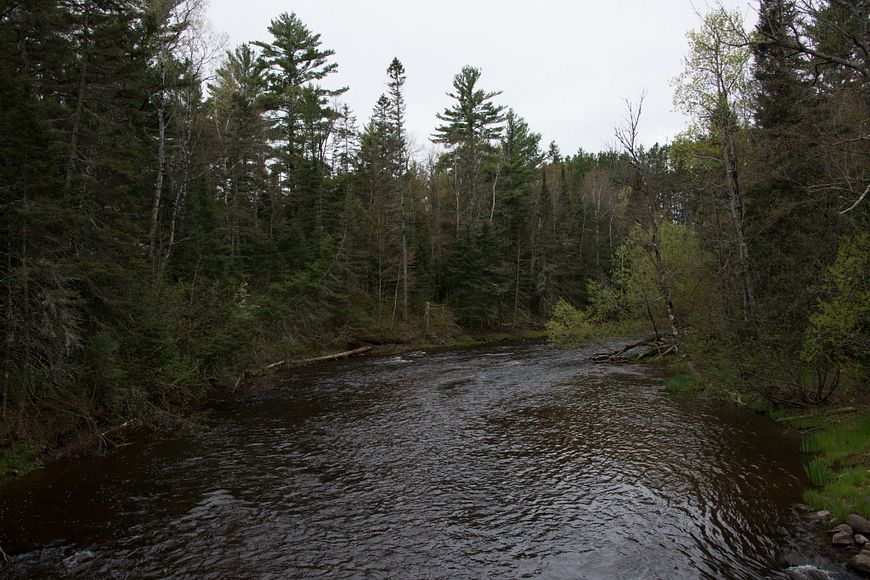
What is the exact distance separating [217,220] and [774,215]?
98.7ft

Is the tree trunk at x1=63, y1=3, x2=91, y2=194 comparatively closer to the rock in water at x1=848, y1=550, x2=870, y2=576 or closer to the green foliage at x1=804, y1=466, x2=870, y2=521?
the rock in water at x1=848, y1=550, x2=870, y2=576

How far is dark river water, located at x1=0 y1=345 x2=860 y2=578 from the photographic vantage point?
7.86 m

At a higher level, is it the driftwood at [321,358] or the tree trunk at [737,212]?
the tree trunk at [737,212]

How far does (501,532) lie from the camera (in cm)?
883

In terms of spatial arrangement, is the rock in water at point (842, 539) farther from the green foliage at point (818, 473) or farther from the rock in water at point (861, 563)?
the green foliage at point (818, 473)

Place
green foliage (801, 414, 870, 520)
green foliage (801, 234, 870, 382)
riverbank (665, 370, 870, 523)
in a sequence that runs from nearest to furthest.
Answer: green foliage (801, 414, 870, 520), riverbank (665, 370, 870, 523), green foliage (801, 234, 870, 382)

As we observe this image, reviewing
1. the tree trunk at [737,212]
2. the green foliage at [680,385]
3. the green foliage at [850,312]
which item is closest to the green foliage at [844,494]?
the green foliage at [850,312]

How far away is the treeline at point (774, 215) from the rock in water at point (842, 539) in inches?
176

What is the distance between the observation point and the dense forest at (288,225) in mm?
11242

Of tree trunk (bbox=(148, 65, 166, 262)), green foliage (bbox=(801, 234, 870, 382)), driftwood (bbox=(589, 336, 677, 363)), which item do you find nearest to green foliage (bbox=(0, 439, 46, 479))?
tree trunk (bbox=(148, 65, 166, 262))

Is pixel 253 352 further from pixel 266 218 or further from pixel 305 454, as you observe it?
pixel 266 218

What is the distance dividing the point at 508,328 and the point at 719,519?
39816 millimetres

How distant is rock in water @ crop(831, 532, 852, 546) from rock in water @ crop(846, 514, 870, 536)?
0.96 feet

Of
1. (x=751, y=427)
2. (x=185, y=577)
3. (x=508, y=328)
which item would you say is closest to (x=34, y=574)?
(x=185, y=577)
